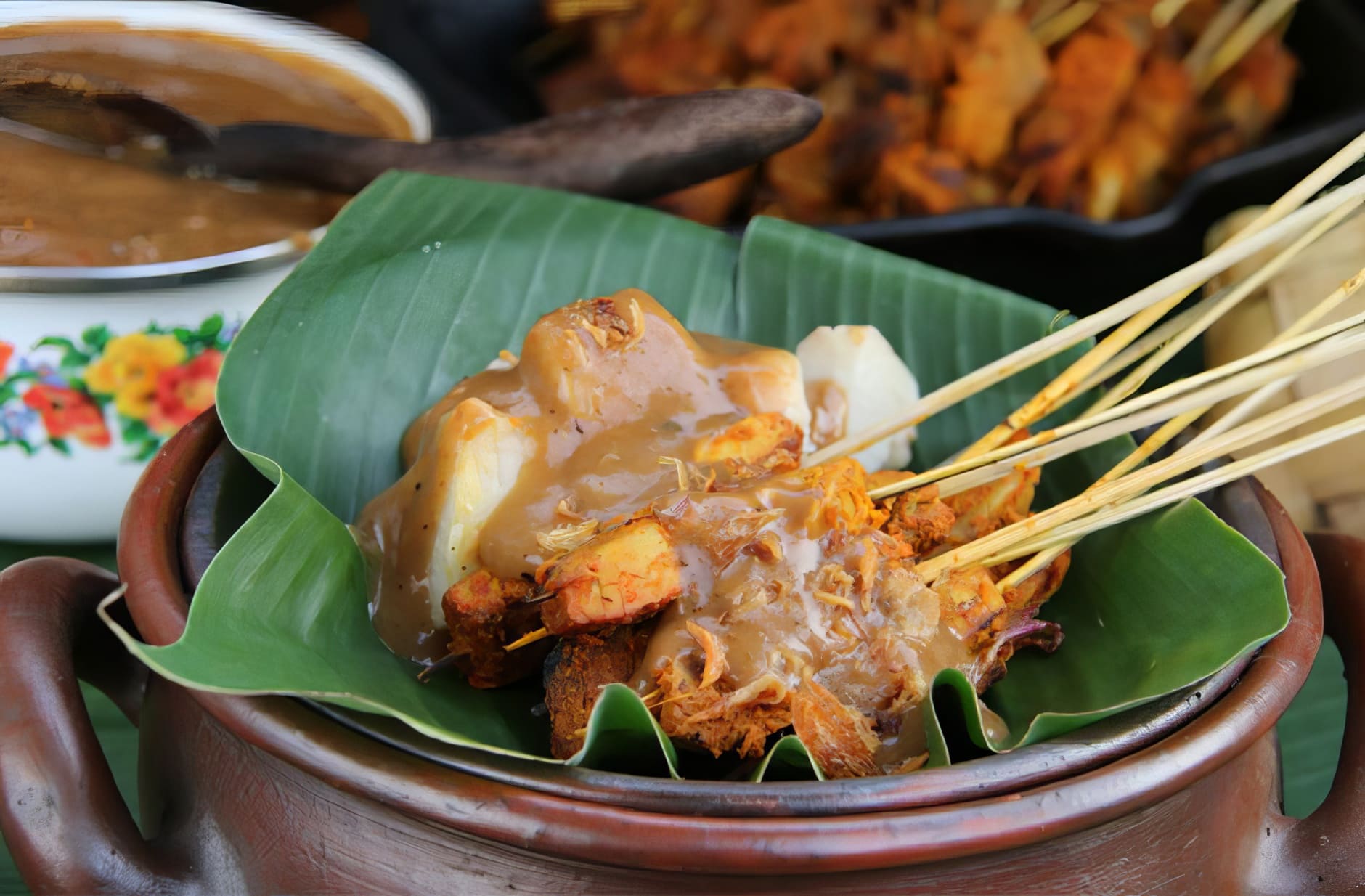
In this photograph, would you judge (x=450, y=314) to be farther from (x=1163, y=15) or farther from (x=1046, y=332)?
(x=1163, y=15)

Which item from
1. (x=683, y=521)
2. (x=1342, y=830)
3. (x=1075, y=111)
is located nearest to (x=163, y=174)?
(x=683, y=521)

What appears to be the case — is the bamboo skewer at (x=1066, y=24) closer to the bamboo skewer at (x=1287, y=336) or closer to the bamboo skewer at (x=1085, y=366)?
the bamboo skewer at (x=1085, y=366)

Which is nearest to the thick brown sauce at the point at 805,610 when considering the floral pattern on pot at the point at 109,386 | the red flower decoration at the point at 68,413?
the floral pattern on pot at the point at 109,386

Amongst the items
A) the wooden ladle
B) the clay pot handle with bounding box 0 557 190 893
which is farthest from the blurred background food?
the clay pot handle with bounding box 0 557 190 893

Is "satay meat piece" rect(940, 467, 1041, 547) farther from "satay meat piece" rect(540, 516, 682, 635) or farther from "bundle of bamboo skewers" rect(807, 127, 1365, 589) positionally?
"satay meat piece" rect(540, 516, 682, 635)

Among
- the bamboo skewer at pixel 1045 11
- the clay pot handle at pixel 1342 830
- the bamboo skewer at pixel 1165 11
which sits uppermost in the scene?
the bamboo skewer at pixel 1045 11

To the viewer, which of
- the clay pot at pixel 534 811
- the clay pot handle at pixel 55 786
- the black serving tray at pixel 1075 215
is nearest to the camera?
the clay pot at pixel 534 811

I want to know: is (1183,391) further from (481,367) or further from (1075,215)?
(1075,215)
